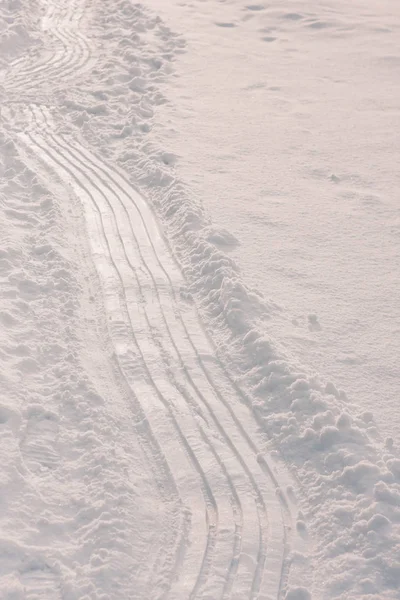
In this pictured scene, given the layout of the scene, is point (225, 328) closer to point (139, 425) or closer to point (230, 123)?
point (139, 425)

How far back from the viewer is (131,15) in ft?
34.0

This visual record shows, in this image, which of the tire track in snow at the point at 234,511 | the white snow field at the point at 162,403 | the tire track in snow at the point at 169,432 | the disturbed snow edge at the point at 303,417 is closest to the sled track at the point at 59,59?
the white snow field at the point at 162,403

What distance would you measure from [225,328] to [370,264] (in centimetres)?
136

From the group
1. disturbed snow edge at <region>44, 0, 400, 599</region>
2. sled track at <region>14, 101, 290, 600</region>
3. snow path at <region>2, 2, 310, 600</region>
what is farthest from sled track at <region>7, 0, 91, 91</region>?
sled track at <region>14, 101, 290, 600</region>

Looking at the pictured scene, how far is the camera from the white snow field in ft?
10.8

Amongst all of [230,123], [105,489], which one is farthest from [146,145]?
[105,489]

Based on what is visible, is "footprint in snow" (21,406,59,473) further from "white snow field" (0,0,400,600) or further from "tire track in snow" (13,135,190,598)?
"tire track in snow" (13,135,190,598)

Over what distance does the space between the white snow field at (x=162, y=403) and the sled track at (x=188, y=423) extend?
1 centimetres

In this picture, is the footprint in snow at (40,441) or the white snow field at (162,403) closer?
the white snow field at (162,403)

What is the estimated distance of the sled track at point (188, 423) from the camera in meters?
3.29

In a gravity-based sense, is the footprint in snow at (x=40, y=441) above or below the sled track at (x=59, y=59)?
below

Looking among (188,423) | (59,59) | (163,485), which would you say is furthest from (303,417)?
(59,59)

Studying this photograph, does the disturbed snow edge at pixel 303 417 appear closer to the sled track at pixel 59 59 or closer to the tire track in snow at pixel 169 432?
the tire track in snow at pixel 169 432

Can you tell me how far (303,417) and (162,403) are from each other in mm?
774
